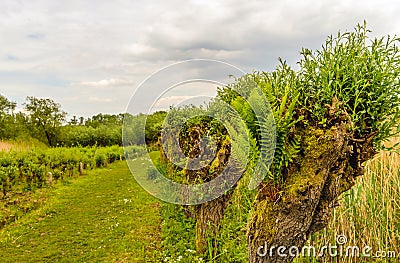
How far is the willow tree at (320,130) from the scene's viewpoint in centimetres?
161

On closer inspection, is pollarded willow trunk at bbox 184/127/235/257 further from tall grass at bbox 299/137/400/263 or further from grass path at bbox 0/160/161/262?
tall grass at bbox 299/137/400/263

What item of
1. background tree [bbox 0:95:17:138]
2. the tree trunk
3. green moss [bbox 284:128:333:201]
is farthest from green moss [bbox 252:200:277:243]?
background tree [bbox 0:95:17:138]

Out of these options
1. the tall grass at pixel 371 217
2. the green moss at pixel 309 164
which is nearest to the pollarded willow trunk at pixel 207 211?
the tall grass at pixel 371 217

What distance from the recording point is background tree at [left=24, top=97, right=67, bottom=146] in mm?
25766

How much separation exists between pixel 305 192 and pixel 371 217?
6.70 feet

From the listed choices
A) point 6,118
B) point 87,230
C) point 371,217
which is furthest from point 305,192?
point 6,118

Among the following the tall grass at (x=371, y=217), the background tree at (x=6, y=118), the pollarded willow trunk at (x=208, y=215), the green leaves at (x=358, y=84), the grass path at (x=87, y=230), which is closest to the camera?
the green leaves at (x=358, y=84)

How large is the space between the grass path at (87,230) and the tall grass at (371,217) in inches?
110

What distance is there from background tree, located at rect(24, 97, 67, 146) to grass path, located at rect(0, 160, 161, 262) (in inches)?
697

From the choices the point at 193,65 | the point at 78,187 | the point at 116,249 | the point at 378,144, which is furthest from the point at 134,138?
the point at 78,187

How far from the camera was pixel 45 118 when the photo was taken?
26.2 metres

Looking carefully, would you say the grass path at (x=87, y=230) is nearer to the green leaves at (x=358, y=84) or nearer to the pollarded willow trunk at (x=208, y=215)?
the pollarded willow trunk at (x=208, y=215)

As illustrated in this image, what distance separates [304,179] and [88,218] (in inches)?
281

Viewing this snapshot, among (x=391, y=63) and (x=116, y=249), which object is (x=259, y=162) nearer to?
(x=391, y=63)
